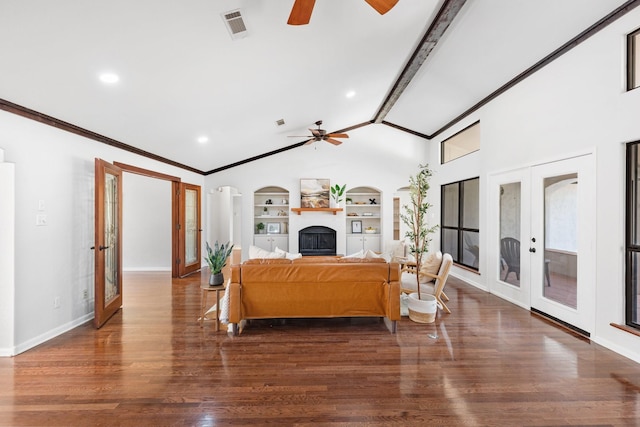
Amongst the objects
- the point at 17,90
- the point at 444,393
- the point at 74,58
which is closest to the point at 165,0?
the point at 74,58

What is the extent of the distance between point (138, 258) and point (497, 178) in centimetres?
777

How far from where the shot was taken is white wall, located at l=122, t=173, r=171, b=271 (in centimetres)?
690

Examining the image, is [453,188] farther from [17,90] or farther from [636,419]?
[17,90]

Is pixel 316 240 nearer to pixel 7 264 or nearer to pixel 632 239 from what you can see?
pixel 7 264

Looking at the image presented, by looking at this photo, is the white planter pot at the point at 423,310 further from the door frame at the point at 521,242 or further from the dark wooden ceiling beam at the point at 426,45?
the dark wooden ceiling beam at the point at 426,45

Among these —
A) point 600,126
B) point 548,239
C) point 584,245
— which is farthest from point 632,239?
point 600,126

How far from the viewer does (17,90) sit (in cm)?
265

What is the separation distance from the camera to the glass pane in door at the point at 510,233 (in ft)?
14.4

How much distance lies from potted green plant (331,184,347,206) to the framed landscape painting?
137mm

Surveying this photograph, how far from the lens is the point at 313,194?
7.68m

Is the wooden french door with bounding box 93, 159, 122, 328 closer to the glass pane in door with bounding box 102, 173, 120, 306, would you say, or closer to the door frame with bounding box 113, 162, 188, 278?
the glass pane in door with bounding box 102, 173, 120, 306

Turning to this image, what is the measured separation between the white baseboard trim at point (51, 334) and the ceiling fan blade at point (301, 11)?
3.95m

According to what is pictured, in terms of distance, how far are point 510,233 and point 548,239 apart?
0.76 meters

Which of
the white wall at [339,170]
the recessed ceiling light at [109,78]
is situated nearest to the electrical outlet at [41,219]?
the recessed ceiling light at [109,78]
